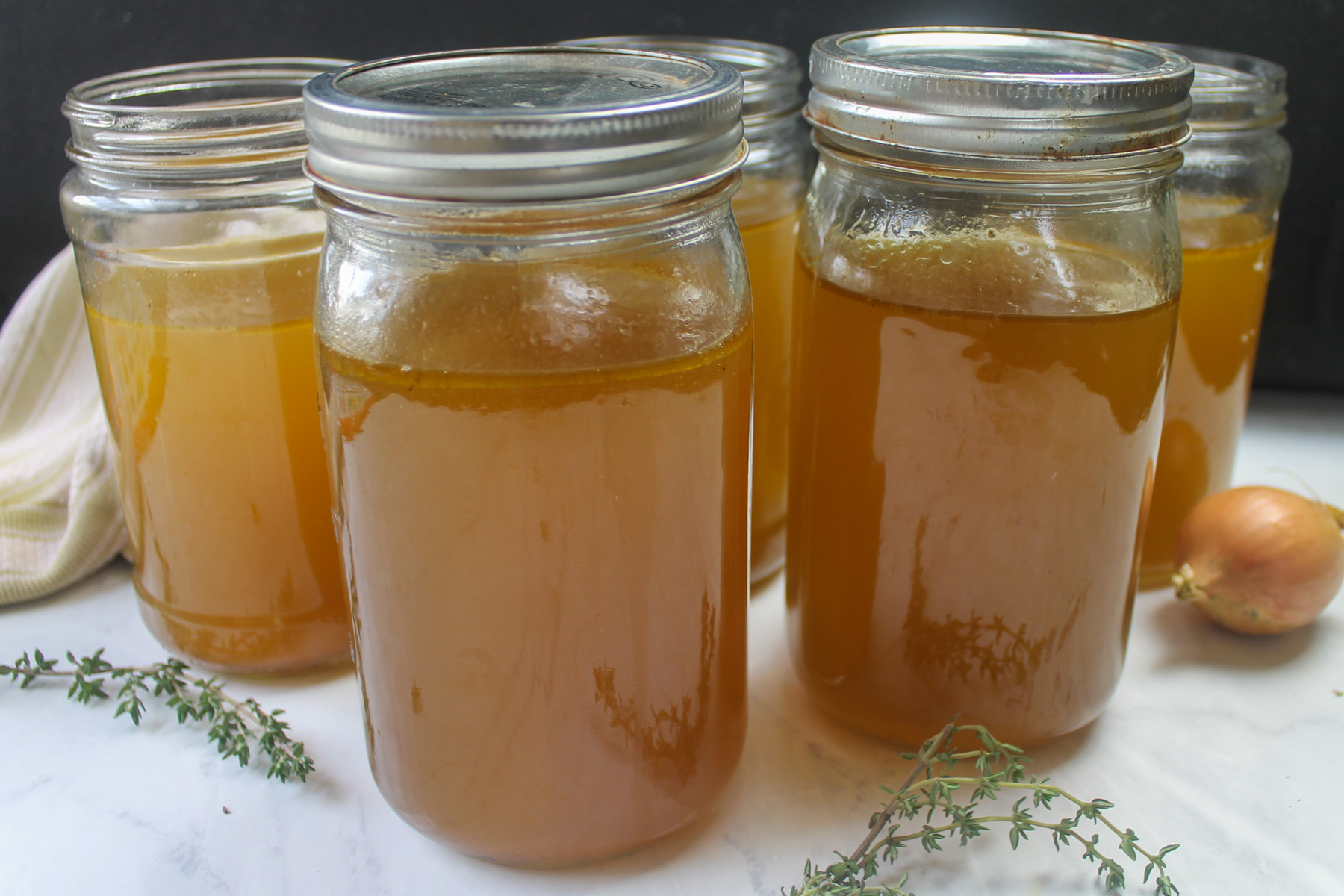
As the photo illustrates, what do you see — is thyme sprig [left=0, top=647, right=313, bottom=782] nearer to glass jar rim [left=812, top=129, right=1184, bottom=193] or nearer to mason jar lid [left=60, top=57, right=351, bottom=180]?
mason jar lid [left=60, top=57, right=351, bottom=180]

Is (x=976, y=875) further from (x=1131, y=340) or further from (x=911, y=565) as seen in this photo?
(x=1131, y=340)

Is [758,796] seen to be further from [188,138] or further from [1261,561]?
[188,138]

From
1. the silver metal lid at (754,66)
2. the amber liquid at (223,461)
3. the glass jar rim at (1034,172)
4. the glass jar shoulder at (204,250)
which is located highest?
the silver metal lid at (754,66)

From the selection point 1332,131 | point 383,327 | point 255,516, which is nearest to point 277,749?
point 255,516

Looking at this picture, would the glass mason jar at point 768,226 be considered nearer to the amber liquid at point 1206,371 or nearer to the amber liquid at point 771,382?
the amber liquid at point 771,382

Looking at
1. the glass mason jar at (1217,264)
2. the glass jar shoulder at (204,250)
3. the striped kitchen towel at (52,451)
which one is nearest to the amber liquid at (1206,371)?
the glass mason jar at (1217,264)

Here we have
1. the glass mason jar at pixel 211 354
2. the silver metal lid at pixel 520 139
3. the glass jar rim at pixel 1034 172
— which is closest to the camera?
the silver metal lid at pixel 520 139
